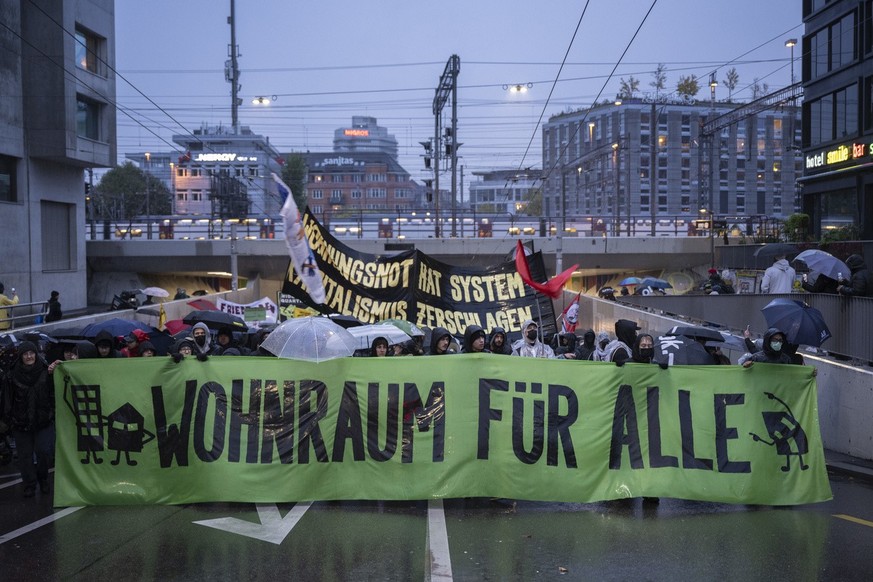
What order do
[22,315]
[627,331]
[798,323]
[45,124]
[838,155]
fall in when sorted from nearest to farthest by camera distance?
[627,331] < [798,323] < [22,315] < [838,155] < [45,124]

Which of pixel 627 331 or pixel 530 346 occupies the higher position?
pixel 627 331

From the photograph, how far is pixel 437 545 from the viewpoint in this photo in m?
6.93

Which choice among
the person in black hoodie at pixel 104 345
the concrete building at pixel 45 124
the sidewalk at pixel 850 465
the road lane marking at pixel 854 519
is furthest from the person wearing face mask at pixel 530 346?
the concrete building at pixel 45 124

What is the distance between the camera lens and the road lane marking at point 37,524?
7125 millimetres

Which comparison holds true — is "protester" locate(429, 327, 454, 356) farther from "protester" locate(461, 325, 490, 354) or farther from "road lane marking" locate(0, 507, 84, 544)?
"road lane marking" locate(0, 507, 84, 544)

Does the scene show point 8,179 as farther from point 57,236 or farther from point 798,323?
point 798,323

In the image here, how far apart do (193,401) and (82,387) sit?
110cm

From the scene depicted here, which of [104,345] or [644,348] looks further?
[104,345]

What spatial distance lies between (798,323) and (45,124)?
26676 mm

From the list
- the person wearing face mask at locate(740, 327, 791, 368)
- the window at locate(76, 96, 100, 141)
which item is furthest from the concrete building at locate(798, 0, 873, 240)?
the window at locate(76, 96, 100, 141)

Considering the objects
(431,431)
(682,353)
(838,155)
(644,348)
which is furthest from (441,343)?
(838,155)

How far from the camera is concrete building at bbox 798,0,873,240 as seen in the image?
27.0 meters

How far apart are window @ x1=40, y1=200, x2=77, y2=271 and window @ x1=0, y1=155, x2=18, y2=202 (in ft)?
6.41

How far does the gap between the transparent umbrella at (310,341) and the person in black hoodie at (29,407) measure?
85.4 inches
